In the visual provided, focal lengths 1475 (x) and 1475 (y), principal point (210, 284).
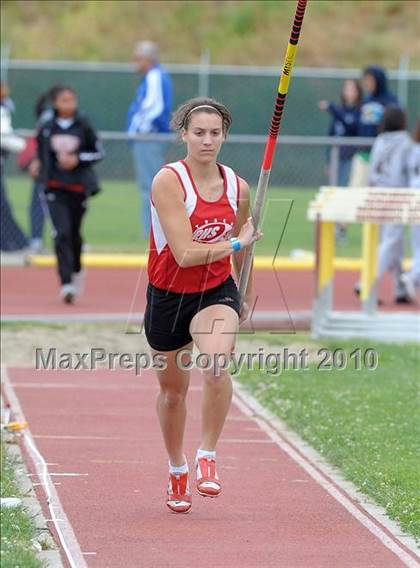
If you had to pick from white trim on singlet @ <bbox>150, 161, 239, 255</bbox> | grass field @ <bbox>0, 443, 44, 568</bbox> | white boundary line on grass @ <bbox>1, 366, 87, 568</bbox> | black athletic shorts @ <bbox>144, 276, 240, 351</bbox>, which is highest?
white trim on singlet @ <bbox>150, 161, 239, 255</bbox>

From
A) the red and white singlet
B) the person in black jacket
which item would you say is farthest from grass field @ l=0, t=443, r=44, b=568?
the person in black jacket

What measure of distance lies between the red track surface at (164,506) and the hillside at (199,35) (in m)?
28.3

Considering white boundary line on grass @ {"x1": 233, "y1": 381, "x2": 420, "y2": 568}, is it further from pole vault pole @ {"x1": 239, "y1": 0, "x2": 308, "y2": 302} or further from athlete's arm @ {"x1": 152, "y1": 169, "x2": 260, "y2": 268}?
athlete's arm @ {"x1": 152, "y1": 169, "x2": 260, "y2": 268}

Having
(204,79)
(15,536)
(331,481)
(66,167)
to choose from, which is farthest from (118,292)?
(204,79)

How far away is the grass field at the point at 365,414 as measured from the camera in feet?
26.1

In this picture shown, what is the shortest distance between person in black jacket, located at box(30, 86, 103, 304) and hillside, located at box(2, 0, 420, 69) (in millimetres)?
23203

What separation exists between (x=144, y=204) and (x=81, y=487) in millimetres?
12561

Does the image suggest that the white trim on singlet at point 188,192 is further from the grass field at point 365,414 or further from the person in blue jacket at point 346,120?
the person in blue jacket at point 346,120

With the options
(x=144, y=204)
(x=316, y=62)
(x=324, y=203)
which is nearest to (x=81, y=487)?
(x=324, y=203)

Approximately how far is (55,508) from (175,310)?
1158 millimetres

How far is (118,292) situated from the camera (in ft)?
54.5

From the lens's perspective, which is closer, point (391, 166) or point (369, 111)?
point (391, 166)

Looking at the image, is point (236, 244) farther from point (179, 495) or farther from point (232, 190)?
point (179, 495)

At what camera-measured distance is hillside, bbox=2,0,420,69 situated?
3841 centimetres
